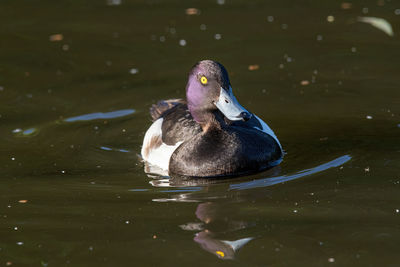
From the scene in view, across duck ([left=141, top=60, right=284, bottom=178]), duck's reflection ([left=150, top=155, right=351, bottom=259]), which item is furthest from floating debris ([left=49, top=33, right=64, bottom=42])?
duck's reflection ([left=150, top=155, right=351, bottom=259])

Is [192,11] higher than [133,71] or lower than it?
higher

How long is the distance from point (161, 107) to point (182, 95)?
3.87 feet

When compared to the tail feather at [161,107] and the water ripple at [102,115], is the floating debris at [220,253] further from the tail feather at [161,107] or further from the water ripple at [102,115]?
the water ripple at [102,115]

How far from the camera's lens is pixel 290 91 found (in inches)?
410

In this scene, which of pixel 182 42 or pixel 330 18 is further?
pixel 330 18

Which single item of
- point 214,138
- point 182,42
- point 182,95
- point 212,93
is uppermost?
point 212,93

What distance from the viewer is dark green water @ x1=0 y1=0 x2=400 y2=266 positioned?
5.92m

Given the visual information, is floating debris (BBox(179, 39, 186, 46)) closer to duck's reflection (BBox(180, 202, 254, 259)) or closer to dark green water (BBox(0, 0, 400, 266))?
dark green water (BBox(0, 0, 400, 266))

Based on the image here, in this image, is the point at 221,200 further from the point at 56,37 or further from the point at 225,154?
the point at 56,37

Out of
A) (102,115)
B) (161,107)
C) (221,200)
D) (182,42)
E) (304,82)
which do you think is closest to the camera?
(221,200)

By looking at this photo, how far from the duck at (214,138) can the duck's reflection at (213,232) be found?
1.02 meters

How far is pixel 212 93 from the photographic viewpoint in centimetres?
780

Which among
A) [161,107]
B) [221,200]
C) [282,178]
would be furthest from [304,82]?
[221,200]

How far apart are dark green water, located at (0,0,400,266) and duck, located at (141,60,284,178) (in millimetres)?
288
